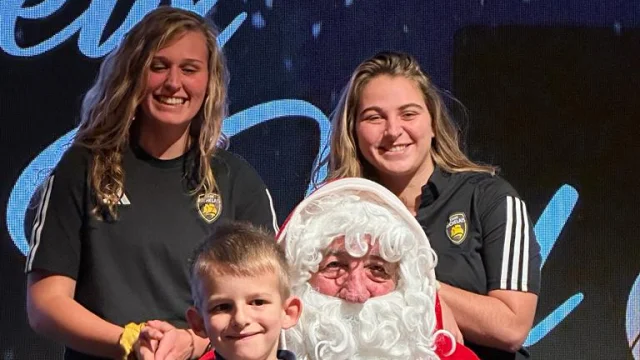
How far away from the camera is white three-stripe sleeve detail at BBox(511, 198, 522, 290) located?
10.4ft

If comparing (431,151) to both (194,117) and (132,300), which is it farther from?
(132,300)

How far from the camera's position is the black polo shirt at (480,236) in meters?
3.18

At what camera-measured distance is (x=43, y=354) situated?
416 centimetres

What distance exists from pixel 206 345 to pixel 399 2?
1694 millimetres

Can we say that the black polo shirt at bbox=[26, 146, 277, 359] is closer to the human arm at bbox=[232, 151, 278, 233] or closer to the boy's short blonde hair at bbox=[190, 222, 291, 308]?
the human arm at bbox=[232, 151, 278, 233]

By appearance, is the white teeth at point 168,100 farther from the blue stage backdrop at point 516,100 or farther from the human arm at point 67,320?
the blue stage backdrop at point 516,100

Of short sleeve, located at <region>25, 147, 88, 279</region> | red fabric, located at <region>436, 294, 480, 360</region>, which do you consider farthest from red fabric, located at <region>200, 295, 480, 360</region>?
short sleeve, located at <region>25, 147, 88, 279</region>

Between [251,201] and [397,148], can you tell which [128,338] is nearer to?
[251,201]

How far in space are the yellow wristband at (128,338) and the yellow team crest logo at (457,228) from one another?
812 millimetres

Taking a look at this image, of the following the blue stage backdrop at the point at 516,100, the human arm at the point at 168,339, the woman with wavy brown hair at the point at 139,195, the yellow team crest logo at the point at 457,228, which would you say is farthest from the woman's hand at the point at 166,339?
the blue stage backdrop at the point at 516,100

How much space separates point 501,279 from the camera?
3178 millimetres

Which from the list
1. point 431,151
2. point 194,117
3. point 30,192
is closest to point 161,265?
point 194,117

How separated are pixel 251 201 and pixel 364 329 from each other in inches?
23.0

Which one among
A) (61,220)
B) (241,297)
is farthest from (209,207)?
(241,297)
